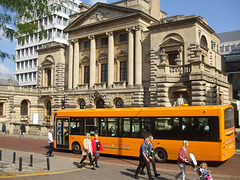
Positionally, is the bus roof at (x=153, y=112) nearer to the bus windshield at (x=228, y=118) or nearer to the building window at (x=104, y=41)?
the bus windshield at (x=228, y=118)

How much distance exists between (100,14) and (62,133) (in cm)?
2423

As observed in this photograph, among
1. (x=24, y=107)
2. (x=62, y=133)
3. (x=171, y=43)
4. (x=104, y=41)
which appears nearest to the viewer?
(x=62, y=133)

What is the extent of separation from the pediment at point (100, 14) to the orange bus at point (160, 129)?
21199 mm

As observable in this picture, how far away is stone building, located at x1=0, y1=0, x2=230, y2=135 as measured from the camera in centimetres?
2955

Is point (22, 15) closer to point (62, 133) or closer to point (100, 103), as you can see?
point (62, 133)

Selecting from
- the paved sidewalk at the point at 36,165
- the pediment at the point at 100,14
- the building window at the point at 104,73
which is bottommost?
the paved sidewalk at the point at 36,165

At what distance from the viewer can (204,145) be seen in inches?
602

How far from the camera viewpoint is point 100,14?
40.5m

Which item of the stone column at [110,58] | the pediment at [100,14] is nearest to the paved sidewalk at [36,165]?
the stone column at [110,58]

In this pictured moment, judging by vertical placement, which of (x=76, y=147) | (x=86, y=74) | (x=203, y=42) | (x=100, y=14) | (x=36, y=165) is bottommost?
(x=36, y=165)

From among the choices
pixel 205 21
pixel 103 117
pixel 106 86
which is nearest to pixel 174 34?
pixel 205 21

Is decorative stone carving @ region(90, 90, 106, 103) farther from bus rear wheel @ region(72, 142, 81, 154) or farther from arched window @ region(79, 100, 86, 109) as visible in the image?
bus rear wheel @ region(72, 142, 81, 154)

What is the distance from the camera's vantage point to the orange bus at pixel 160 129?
15.1 m

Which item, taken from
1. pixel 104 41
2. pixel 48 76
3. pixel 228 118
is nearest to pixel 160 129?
pixel 228 118
